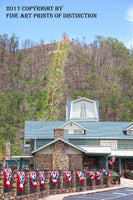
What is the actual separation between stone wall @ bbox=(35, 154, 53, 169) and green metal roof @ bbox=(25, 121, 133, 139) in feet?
20.8

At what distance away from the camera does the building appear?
→ 34812 millimetres

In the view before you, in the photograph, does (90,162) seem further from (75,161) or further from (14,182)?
(14,182)

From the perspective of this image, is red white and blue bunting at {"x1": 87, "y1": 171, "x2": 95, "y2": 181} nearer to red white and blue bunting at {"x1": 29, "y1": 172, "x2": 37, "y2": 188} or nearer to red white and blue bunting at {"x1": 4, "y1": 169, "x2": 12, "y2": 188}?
red white and blue bunting at {"x1": 29, "y1": 172, "x2": 37, "y2": 188}

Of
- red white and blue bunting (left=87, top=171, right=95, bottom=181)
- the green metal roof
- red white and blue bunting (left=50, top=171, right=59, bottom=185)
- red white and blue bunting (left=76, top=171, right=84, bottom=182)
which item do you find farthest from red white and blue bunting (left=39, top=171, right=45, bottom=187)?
the green metal roof

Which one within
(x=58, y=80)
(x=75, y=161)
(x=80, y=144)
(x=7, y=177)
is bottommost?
(x=7, y=177)

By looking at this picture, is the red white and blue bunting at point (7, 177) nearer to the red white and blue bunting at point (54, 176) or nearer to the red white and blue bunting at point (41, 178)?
the red white and blue bunting at point (41, 178)

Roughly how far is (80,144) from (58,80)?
3502 inches

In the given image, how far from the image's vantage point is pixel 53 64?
472 feet

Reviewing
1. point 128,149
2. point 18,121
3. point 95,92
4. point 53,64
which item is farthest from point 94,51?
point 128,149

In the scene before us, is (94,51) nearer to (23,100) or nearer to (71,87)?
(71,87)

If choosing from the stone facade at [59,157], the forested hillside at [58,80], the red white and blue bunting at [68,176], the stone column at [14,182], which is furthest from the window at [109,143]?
the forested hillside at [58,80]

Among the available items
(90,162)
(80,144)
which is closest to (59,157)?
(90,162)

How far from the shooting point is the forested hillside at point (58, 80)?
303 feet

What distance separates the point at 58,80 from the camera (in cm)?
13012
